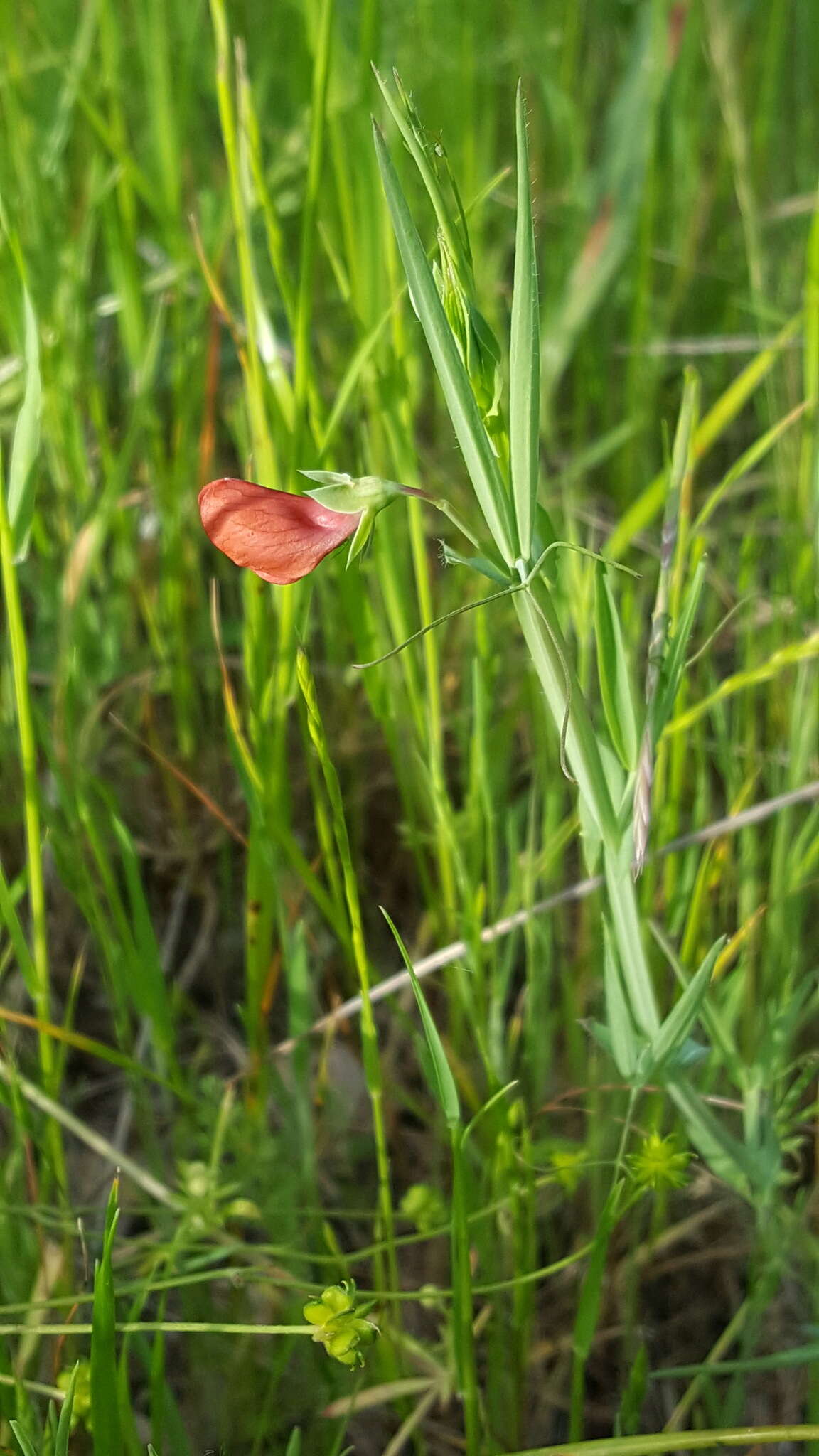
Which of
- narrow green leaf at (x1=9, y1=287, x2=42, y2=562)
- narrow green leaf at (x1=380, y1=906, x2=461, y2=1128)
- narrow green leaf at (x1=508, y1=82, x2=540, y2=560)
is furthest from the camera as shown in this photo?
narrow green leaf at (x1=9, y1=287, x2=42, y2=562)

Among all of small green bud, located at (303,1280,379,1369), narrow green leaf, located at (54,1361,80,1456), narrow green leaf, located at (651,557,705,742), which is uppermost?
narrow green leaf, located at (651,557,705,742)

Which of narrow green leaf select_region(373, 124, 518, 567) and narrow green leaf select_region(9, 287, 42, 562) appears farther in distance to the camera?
narrow green leaf select_region(9, 287, 42, 562)

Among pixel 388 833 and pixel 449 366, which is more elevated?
pixel 449 366

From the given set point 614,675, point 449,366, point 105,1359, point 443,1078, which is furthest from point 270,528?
point 105,1359

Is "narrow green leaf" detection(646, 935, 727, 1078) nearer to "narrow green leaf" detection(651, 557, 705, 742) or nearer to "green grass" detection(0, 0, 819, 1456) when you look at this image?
"green grass" detection(0, 0, 819, 1456)

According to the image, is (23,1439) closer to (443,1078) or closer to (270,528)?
(443,1078)

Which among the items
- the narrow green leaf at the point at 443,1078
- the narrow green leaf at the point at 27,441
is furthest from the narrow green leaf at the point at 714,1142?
the narrow green leaf at the point at 27,441

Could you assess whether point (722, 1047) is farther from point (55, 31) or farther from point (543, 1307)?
point (55, 31)

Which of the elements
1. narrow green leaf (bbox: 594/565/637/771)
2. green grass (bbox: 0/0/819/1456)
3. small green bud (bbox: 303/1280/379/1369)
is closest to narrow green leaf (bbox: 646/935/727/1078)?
green grass (bbox: 0/0/819/1456)
